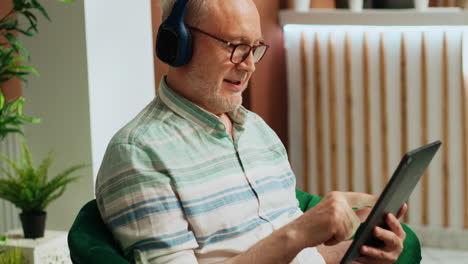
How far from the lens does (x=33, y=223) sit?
109 inches

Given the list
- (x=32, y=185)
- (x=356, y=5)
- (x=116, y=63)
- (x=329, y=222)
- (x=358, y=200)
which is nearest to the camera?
(x=329, y=222)

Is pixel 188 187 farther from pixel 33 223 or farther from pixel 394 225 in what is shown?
pixel 33 223

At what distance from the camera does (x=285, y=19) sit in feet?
12.8

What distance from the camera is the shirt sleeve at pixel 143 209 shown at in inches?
55.2

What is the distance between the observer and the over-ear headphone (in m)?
1.58

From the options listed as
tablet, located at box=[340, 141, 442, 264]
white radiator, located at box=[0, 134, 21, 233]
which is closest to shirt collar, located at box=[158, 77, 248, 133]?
tablet, located at box=[340, 141, 442, 264]

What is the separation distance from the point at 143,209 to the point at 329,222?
38 centimetres

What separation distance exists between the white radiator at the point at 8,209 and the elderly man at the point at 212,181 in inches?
84.4

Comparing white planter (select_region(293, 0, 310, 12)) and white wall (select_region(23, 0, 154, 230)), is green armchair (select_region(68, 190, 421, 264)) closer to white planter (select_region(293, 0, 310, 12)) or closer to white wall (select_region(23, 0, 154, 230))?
white wall (select_region(23, 0, 154, 230))

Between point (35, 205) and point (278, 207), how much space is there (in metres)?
1.39

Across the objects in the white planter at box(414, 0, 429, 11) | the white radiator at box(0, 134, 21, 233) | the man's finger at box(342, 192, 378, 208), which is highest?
the white planter at box(414, 0, 429, 11)

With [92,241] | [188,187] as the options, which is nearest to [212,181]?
[188,187]

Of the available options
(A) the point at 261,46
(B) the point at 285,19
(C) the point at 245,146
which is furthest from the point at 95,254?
(B) the point at 285,19

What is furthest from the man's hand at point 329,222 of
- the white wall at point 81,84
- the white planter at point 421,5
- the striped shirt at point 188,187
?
the white planter at point 421,5
